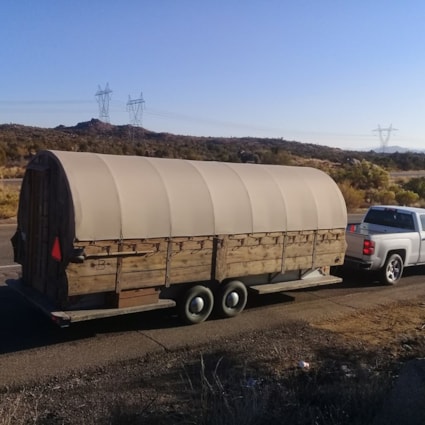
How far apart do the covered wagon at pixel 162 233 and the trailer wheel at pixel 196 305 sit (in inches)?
0.7

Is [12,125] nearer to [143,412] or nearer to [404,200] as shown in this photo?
[404,200]

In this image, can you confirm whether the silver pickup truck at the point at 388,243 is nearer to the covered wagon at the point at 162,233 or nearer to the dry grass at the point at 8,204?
the covered wagon at the point at 162,233

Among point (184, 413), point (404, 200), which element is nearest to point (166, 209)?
point (184, 413)

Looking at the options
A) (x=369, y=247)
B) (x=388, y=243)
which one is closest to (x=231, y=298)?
(x=369, y=247)

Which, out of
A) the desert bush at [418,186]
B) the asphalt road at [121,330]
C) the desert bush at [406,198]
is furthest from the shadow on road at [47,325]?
the desert bush at [418,186]

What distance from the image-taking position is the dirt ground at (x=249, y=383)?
16.6 feet

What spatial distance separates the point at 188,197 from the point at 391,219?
7378 millimetres

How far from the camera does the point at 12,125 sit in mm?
137125

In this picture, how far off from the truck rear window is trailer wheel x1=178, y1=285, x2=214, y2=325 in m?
6.77

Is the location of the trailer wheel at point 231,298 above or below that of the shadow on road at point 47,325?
above

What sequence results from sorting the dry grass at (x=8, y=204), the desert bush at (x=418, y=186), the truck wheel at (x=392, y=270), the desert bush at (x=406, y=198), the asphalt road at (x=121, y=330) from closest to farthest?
the asphalt road at (x=121, y=330), the truck wheel at (x=392, y=270), the dry grass at (x=8, y=204), the desert bush at (x=406, y=198), the desert bush at (x=418, y=186)

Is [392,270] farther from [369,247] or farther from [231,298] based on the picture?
[231,298]

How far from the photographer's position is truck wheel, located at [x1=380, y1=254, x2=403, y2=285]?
13094 millimetres

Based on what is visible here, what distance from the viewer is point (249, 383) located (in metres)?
6.46
